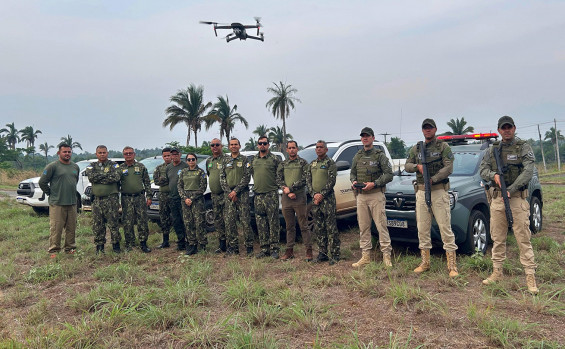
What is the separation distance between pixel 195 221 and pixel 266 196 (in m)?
1.27

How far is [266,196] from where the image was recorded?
18.2 feet

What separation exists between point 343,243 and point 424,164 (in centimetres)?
239

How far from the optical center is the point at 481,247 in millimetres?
5207

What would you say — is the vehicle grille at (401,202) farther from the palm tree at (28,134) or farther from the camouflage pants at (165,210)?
the palm tree at (28,134)

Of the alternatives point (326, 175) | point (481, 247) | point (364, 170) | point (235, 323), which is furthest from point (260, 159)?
point (481, 247)

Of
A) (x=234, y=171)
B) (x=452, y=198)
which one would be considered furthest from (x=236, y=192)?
(x=452, y=198)

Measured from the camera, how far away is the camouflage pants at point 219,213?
19.3 feet

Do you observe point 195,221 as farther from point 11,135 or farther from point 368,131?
point 11,135

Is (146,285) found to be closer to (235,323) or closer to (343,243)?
(235,323)

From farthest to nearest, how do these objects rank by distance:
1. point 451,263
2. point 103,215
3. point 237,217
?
point 103,215 < point 237,217 < point 451,263

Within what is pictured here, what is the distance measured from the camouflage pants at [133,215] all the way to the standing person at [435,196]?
4.21 metres

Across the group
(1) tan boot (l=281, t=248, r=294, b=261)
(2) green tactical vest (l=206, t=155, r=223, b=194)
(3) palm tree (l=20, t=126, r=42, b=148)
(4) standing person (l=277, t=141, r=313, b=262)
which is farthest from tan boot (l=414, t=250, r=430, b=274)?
(3) palm tree (l=20, t=126, r=42, b=148)

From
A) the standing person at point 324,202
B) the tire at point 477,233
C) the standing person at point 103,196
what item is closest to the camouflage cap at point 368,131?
the standing person at point 324,202

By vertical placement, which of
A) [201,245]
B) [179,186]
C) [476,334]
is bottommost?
[476,334]
